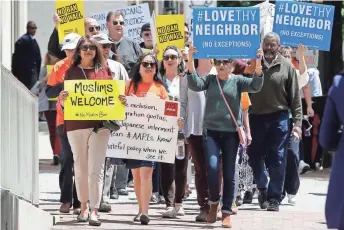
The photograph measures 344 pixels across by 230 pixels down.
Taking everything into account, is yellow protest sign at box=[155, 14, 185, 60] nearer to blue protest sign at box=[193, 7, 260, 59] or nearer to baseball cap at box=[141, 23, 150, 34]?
baseball cap at box=[141, 23, 150, 34]

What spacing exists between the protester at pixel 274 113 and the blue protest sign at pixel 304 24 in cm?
38

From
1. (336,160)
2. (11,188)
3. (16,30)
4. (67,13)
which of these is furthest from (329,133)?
(16,30)

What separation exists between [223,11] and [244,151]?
7.18ft

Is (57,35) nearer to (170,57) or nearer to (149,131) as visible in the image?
(170,57)

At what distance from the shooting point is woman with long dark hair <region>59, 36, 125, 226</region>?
11.7 meters

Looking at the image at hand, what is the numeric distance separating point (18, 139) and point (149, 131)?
286cm

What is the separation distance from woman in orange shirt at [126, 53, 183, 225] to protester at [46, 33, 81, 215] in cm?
68

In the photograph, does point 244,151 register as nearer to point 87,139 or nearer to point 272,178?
point 272,178

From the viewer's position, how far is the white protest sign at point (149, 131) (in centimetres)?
1241

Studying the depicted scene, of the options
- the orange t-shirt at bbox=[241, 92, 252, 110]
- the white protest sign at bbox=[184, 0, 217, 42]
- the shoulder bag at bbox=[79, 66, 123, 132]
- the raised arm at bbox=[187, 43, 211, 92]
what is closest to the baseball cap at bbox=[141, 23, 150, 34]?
the orange t-shirt at bbox=[241, 92, 252, 110]

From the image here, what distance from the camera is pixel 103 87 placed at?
11.7 m

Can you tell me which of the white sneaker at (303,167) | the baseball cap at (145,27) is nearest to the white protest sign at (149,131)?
the baseball cap at (145,27)

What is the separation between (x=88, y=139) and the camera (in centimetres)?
1168

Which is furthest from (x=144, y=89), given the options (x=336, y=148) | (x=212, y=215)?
(x=336, y=148)
